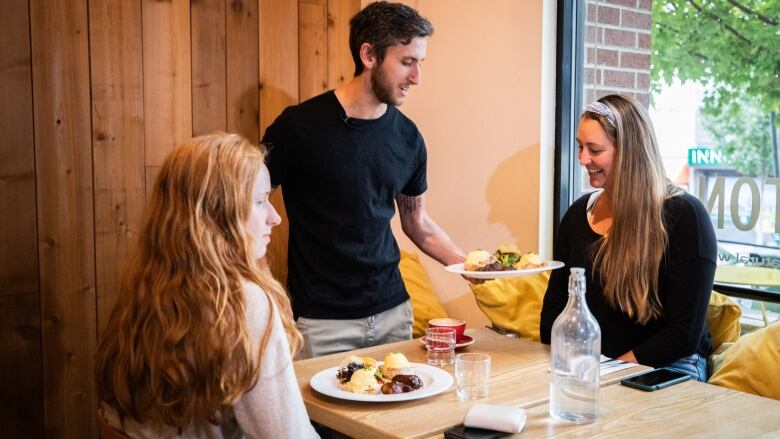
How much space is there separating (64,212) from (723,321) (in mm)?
2278

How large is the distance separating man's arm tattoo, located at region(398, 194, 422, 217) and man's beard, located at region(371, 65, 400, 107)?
388mm

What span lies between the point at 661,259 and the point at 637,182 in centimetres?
23

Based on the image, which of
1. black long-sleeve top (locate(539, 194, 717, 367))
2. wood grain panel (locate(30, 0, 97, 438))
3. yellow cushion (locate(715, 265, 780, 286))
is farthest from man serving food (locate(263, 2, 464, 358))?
Answer: yellow cushion (locate(715, 265, 780, 286))

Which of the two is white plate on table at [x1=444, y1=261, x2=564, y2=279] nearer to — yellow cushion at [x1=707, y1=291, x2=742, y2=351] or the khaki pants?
the khaki pants

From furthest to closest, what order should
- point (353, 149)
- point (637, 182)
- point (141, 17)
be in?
point (141, 17) < point (353, 149) < point (637, 182)

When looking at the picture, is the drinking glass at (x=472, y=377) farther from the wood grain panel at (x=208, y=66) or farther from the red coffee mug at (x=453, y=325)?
the wood grain panel at (x=208, y=66)

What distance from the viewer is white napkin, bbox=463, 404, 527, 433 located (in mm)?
1452

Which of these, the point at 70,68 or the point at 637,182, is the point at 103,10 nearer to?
the point at 70,68

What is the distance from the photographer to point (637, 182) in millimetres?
2264

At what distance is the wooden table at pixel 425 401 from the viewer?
1.52 meters

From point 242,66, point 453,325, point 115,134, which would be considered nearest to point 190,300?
point 453,325

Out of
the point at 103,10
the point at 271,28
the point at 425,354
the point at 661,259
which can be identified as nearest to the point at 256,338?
the point at 425,354

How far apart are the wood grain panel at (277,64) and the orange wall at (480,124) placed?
2.02 ft

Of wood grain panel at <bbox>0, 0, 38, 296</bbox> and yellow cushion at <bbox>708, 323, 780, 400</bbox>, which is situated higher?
wood grain panel at <bbox>0, 0, 38, 296</bbox>
